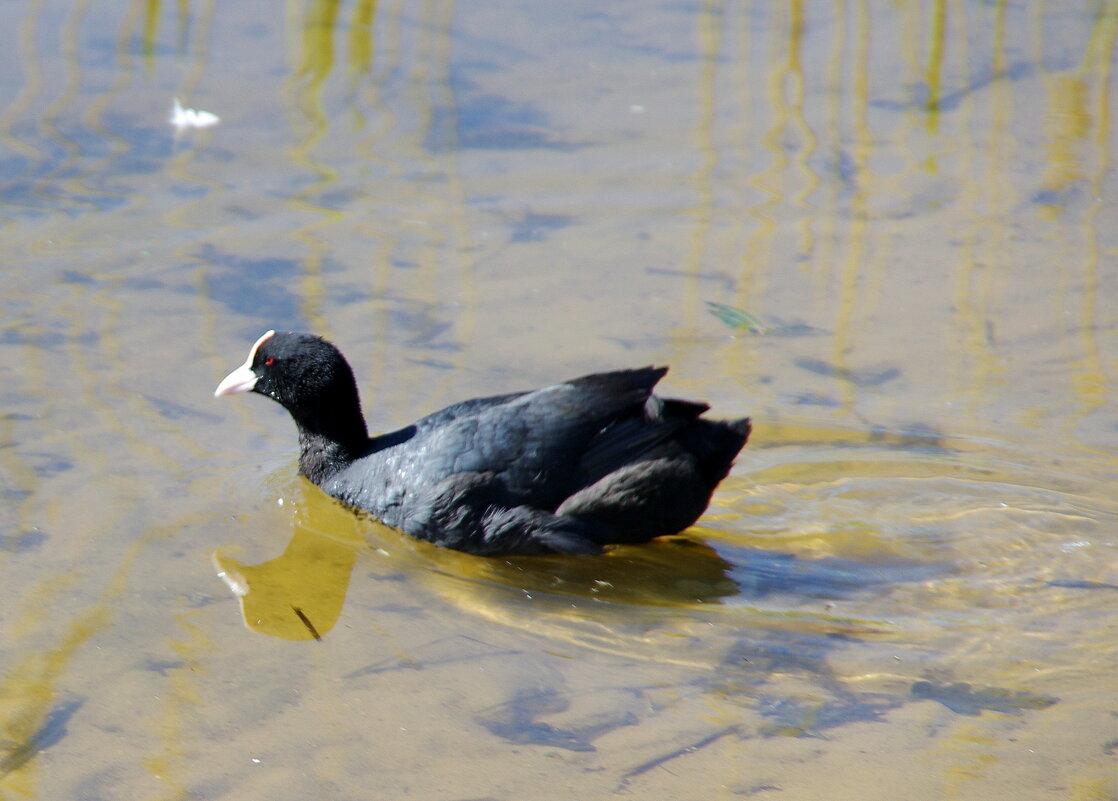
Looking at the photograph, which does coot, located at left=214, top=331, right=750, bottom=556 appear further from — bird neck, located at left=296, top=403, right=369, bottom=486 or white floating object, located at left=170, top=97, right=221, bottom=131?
white floating object, located at left=170, top=97, right=221, bottom=131

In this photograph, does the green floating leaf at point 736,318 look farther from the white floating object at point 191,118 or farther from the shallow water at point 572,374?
the white floating object at point 191,118

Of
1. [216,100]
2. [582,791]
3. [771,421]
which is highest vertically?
[216,100]

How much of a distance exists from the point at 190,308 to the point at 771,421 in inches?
92.2

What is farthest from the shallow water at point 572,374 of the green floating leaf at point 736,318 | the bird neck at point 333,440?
the bird neck at point 333,440

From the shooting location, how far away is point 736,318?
5.04 meters

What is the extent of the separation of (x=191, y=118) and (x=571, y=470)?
12.5 ft

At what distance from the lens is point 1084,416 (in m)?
4.35

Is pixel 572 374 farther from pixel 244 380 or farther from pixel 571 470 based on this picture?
pixel 244 380

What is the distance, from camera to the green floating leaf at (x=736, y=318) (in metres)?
4.97

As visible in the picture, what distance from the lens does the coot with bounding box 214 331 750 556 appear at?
12.1ft

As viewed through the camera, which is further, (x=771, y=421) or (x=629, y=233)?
(x=629, y=233)

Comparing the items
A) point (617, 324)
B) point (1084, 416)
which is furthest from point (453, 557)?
point (1084, 416)

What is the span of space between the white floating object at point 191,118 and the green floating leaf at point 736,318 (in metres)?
3.02

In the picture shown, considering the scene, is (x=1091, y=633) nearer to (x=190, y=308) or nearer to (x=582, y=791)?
(x=582, y=791)
